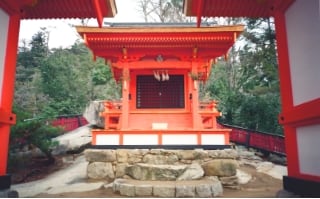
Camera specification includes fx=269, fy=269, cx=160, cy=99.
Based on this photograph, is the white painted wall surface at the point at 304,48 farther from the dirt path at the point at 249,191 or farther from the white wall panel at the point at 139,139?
the white wall panel at the point at 139,139

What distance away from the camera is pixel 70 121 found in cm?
2091

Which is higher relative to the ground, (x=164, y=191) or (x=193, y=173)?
(x=193, y=173)

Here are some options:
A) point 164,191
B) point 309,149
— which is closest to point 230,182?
point 164,191

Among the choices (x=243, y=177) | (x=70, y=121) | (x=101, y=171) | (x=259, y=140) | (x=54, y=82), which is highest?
(x=54, y=82)

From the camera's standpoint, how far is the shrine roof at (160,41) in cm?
1046

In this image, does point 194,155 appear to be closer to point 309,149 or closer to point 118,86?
point 309,149

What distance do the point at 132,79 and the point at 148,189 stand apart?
18.7 feet

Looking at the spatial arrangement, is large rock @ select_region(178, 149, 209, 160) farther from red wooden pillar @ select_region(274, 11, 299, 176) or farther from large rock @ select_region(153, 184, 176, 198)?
red wooden pillar @ select_region(274, 11, 299, 176)

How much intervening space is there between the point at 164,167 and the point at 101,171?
8.46 ft

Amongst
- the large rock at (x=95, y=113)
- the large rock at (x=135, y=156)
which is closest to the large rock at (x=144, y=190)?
the large rock at (x=135, y=156)

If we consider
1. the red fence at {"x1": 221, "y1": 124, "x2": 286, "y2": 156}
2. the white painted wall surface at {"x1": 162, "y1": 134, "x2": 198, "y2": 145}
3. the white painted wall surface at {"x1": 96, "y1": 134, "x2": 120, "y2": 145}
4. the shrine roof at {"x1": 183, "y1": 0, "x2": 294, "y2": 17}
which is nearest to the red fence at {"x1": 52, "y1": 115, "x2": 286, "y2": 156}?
the red fence at {"x1": 221, "y1": 124, "x2": 286, "y2": 156}

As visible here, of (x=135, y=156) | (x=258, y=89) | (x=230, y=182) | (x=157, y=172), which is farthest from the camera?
(x=258, y=89)

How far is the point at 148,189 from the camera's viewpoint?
838 cm

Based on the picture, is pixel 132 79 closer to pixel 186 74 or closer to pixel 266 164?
pixel 186 74
